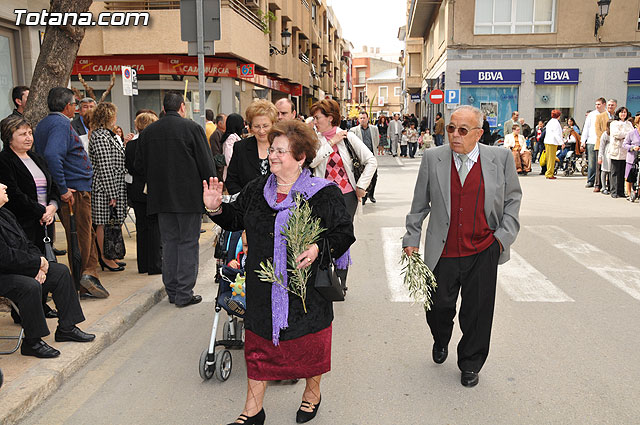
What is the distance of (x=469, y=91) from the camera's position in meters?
27.0

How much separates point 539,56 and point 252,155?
79.2ft

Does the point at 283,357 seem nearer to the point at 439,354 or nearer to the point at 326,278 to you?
the point at 326,278

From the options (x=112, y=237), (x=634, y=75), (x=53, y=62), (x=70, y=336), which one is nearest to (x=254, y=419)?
(x=70, y=336)

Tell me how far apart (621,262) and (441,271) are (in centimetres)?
460

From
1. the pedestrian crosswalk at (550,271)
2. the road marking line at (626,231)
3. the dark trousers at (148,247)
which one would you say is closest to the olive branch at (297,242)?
the pedestrian crosswalk at (550,271)

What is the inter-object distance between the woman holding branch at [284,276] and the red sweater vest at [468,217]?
0.94m

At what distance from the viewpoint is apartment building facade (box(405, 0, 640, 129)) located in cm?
2586

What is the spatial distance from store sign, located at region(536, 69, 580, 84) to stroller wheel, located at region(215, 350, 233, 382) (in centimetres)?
2519

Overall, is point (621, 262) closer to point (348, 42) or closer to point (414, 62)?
point (414, 62)

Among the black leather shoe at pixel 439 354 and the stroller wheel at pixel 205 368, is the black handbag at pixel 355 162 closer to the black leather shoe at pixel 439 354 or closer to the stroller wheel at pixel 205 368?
the black leather shoe at pixel 439 354

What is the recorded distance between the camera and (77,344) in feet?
15.6

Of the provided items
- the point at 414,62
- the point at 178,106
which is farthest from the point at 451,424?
the point at 414,62

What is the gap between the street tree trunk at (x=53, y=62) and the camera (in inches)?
283

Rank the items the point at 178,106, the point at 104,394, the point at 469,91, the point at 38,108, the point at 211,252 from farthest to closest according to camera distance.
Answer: the point at 469,91, the point at 211,252, the point at 38,108, the point at 178,106, the point at 104,394
